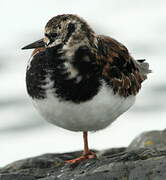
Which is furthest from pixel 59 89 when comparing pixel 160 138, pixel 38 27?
pixel 38 27

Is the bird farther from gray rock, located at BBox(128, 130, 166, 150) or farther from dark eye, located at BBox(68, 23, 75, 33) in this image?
gray rock, located at BBox(128, 130, 166, 150)

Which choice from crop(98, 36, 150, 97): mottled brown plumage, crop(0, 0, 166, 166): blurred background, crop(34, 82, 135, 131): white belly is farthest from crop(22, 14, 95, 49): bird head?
crop(0, 0, 166, 166): blurred background

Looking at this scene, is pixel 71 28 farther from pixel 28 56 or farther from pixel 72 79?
pixel 28 56

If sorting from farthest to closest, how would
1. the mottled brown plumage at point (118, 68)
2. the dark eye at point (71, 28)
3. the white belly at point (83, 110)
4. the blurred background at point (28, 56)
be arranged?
the blurred background at point (28, 56)
the mottled brown plumage at point (118, 68)
the dark eye at point (71, 28)
the white belly at point (83, 110)

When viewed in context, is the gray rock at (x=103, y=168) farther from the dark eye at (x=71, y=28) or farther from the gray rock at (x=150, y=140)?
the gray rock at (x=150, y=140)

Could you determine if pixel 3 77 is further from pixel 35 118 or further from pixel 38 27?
pixel 38 27

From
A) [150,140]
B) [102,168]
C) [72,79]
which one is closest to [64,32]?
[72,79]

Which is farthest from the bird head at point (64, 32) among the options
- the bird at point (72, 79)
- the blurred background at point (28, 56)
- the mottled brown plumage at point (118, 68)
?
the blurred background at point (28, 56)
